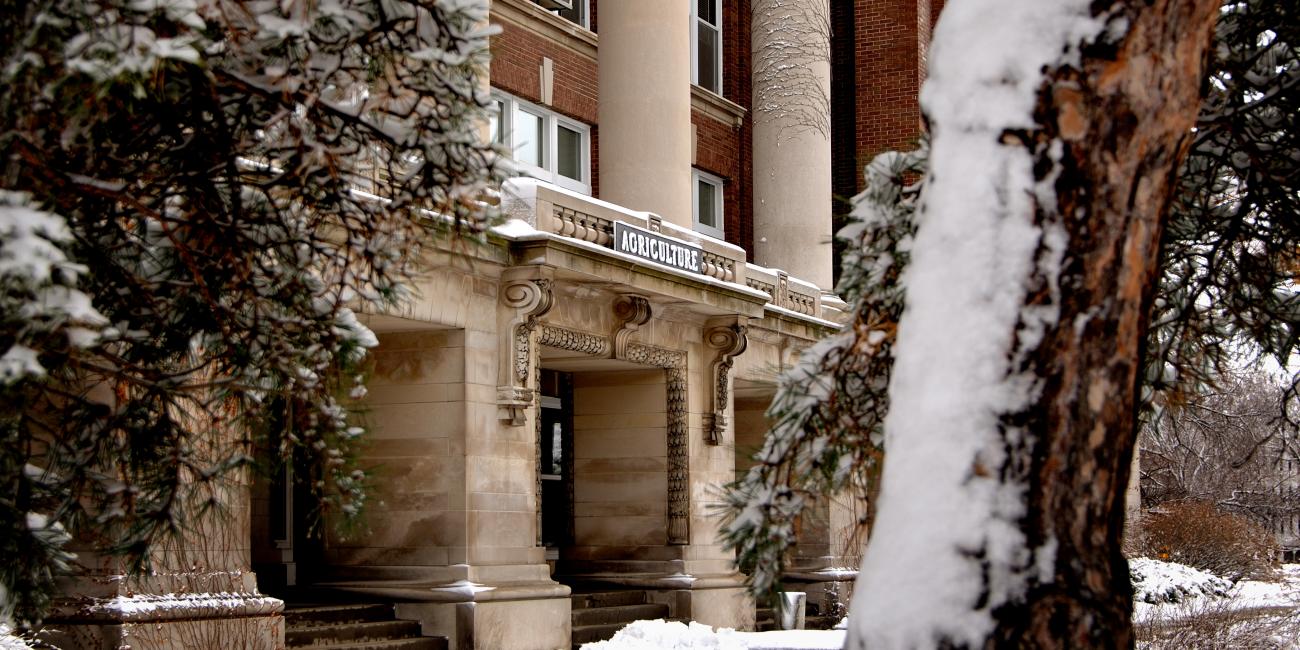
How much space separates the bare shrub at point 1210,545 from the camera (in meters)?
34.9

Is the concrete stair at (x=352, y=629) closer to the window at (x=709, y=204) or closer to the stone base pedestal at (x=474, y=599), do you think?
the stone base pedestal at (x=474, y=599)

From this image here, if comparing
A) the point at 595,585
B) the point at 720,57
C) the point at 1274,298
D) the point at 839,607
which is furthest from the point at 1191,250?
the point at 720,57

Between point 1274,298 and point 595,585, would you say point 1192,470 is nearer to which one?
point 595,585

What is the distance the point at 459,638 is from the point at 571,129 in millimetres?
11888

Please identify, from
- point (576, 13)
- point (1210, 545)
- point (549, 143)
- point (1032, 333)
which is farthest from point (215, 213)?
point (1210, 545)

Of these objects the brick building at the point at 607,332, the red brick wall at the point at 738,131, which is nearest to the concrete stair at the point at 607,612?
the brick building at the point at 607,332

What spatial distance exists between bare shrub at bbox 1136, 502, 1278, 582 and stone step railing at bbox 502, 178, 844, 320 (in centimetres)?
1287

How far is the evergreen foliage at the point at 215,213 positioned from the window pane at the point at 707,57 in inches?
904

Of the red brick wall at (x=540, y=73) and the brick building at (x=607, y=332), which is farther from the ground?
the red brick wall at (x=540, y=73)

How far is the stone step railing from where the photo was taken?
1945 cm

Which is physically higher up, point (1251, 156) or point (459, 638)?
point (1251, 156)

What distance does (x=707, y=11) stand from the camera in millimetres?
32250

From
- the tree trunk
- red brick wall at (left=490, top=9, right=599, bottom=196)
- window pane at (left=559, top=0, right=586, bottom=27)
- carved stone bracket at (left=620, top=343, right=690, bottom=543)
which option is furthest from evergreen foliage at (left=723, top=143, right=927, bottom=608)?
window pane at (left=559, top=0, right=586, bottom=27)

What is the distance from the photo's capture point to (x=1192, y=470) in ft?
200
